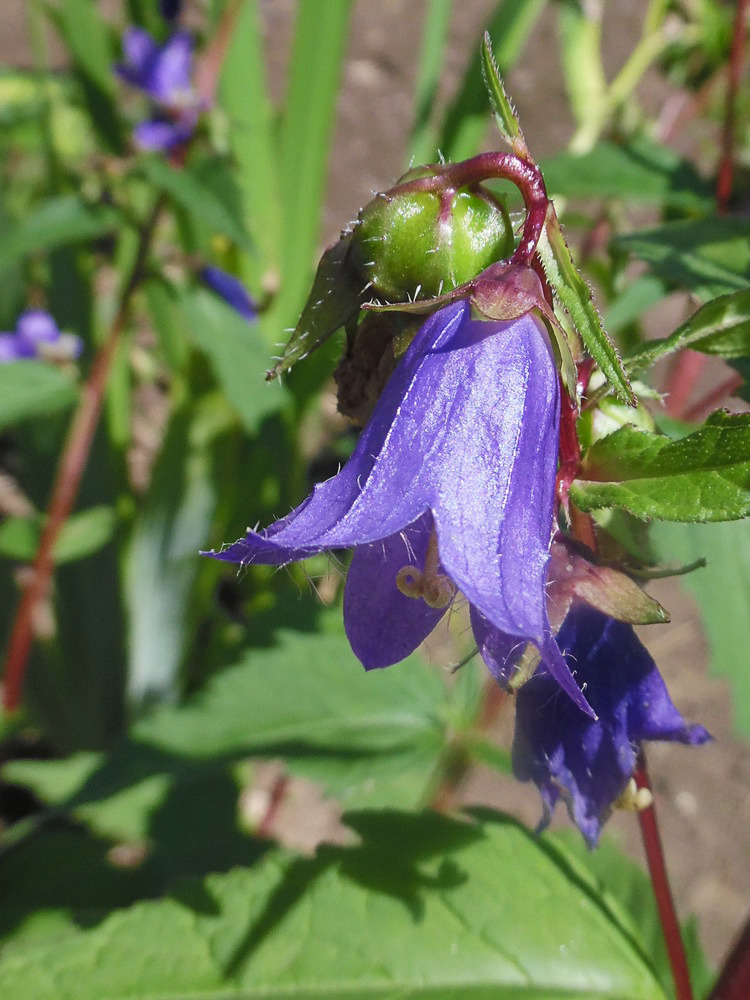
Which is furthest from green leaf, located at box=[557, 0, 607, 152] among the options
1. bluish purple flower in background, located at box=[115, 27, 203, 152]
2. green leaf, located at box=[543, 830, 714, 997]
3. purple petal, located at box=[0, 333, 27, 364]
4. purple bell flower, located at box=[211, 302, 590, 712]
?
purple bell flower, located at box=[211, 302, 590, 712]

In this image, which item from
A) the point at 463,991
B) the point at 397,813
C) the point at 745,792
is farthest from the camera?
the point at 745,792

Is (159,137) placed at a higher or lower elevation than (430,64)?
lower

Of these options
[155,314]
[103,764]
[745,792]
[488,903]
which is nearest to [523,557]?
[488,903]

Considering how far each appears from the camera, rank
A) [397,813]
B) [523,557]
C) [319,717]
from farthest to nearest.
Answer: [319,717]
[397,813]
[523,557]

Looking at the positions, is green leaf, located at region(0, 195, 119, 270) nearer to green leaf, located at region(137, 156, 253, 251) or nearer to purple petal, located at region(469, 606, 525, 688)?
green leaf, located at region(137, 156, 253, 251)

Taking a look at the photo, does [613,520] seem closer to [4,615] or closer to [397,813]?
[397,813]

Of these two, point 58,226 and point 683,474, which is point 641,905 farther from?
point 58,226

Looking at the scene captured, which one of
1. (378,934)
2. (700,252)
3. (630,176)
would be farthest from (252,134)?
(378,934)
